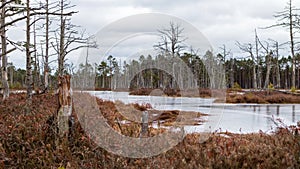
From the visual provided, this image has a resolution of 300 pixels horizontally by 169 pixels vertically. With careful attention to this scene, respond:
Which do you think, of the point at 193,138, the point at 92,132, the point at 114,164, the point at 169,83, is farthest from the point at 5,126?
the point at 169,83

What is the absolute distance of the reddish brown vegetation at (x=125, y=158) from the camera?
552 cm

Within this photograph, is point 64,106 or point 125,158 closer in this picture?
point 125,158

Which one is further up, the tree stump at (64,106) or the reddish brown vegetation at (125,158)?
the tree stump at (64,106)

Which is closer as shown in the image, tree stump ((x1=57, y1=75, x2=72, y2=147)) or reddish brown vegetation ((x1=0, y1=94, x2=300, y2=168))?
→ reddish brown vegetation ((x1=0, y1=94, x2=300, y2=168))

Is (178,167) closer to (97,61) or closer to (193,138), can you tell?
(193,138)

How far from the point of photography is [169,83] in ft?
115

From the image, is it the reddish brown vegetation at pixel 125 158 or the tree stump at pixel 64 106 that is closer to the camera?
the reddish brown vegetation at pixel 125 158

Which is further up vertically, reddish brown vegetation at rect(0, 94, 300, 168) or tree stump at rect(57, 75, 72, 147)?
tree stump at rect(57, 75, 72, 147)

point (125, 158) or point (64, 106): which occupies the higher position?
point (64, 106)

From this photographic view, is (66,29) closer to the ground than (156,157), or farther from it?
farther from it

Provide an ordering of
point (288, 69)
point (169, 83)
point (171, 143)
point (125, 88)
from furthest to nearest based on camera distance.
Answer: point (288, 69)
point (169, 83)
point (125, 88)
point (171, 143)

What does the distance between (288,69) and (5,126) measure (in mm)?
78653

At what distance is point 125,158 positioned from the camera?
6121 millimetres

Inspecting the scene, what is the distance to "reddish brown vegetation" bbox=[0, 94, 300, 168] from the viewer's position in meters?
5.52
